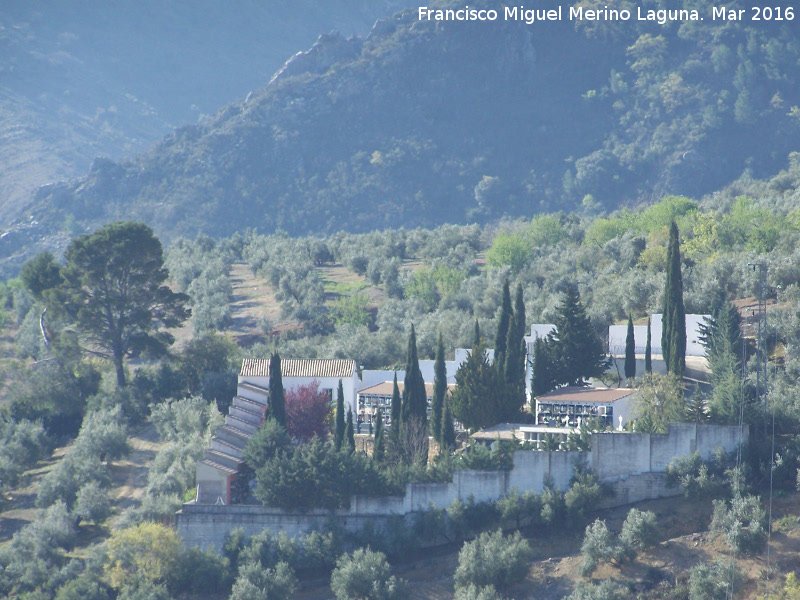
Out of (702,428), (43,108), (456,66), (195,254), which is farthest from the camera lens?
(43,108)

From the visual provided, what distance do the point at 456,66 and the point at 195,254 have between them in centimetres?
8335

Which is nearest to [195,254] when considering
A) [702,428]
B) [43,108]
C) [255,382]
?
[255,382]

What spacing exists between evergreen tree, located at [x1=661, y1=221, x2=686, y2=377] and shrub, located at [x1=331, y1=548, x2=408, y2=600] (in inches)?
514

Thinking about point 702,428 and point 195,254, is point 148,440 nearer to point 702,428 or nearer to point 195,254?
point 702,428

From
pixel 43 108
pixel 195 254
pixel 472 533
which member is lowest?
pixel 472 533

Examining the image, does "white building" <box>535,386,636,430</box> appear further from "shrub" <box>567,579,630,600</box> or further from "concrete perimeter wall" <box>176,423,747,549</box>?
"shrub" <box>567,579,630,600</box>

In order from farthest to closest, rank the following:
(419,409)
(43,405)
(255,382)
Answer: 1. (43,405)
2. (255,382)
3. (419,409)

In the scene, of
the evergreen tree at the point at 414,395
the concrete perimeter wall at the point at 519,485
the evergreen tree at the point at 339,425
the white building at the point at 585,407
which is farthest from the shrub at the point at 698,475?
the evergreen tree at the point at 339,425

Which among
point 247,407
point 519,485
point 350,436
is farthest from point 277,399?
point 519,485

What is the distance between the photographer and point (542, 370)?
48.6 m

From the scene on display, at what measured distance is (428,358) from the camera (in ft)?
196

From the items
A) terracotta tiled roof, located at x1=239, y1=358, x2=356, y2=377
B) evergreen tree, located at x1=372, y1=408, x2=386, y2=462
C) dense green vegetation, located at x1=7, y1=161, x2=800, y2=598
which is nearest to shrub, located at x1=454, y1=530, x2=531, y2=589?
dense green vegetation, located at x1=7, y1=161, x2=800, y2=598

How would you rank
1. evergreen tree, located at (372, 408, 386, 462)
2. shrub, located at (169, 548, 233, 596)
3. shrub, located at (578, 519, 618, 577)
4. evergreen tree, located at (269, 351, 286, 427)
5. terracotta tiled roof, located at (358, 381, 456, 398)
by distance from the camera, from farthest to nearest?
terracotta tiled roof, located at (358, 381, 456, 398) → evergreen tree, located at (269, 351, 286, 427) → evergreen tree, located at (372, 408, 386, 462) → shrub, located at (169, 548, 233, 596) → shrub, located at (578, 519, 618, 577)

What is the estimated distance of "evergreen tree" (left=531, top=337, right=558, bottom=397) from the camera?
48.4 metres
